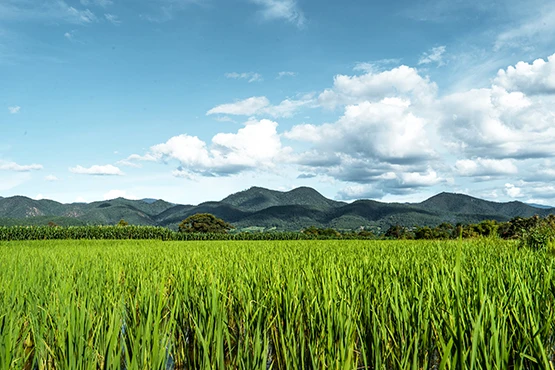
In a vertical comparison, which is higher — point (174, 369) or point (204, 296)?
point (204, 296)

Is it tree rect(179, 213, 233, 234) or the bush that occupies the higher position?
the bush

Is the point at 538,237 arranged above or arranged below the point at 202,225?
above

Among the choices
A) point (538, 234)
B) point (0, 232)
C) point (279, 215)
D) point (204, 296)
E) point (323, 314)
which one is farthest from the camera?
point (279, 215)

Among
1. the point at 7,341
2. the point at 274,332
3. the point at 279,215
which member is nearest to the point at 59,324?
the point at 7,341

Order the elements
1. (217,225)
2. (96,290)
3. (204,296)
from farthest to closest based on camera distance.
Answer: (217,225)
(96,290)
(204,296)

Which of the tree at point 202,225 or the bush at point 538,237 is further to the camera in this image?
the tree at point 202,225

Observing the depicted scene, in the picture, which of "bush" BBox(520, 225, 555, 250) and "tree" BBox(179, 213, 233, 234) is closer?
"bush" BBox(520, 225, 555, 250)

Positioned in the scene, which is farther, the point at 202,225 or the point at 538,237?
the point at 202,225

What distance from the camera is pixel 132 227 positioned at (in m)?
41.0

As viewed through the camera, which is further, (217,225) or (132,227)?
(217,225)

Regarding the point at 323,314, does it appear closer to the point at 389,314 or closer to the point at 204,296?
the point at 389,314

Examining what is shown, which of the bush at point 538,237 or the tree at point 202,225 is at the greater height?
the bush at point 538,237

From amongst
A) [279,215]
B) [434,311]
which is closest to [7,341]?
[434,311]

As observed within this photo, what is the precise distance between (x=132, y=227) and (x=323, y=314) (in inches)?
1646
